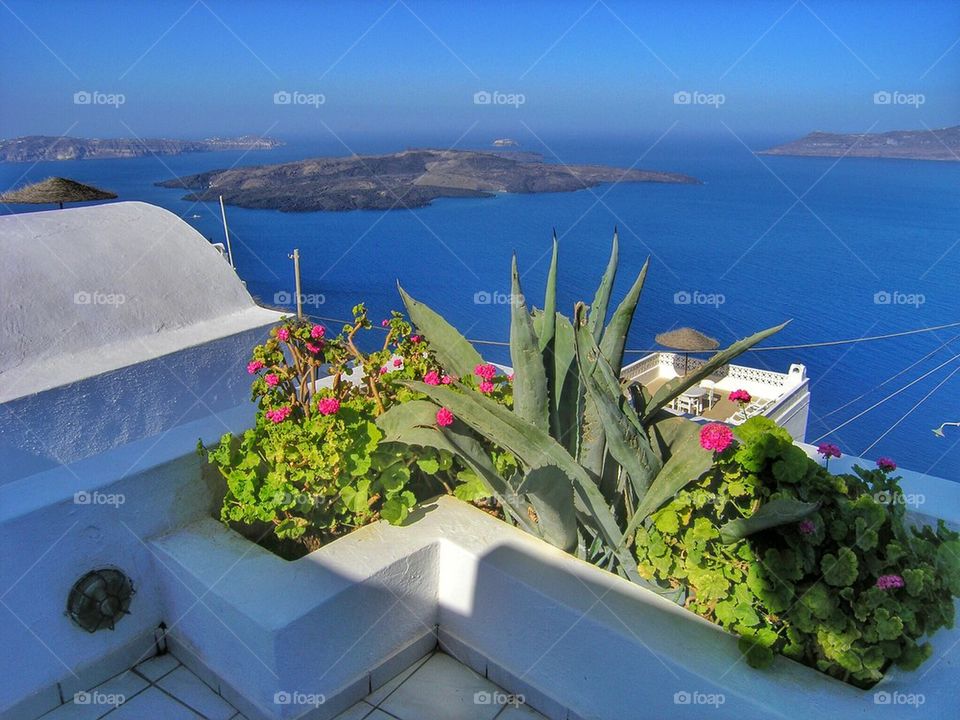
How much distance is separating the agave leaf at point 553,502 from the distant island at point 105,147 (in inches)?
1422

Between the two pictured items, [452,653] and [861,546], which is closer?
[861,546]

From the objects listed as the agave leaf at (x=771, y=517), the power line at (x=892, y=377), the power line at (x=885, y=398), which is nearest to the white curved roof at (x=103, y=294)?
the agave leaf at (x=771, y=517)

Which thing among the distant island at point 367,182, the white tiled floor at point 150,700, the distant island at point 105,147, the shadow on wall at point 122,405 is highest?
the distant island at point 105,147

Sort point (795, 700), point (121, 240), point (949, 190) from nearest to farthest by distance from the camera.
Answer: point (795, 700)
point (121, 240)
point (949, 190)

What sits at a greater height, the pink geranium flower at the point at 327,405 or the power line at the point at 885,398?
the pink geranium flower at the point at 327,405

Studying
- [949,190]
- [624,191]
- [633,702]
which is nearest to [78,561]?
[633,702]

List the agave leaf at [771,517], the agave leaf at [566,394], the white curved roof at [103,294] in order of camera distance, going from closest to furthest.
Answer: the agave leaf at [771,517]
the agave leaf at [566,394]
the white curved roof at [103,294]

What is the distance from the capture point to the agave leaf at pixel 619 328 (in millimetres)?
2160

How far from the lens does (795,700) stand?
64.2 inches

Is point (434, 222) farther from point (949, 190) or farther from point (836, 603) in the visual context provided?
point (836, 603)

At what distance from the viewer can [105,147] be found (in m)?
51.9

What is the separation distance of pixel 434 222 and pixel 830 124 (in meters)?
45.6

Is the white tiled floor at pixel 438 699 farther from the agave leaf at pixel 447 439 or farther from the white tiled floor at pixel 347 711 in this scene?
the agave leaf at pixel 447 439

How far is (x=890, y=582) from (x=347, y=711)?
152 cm
